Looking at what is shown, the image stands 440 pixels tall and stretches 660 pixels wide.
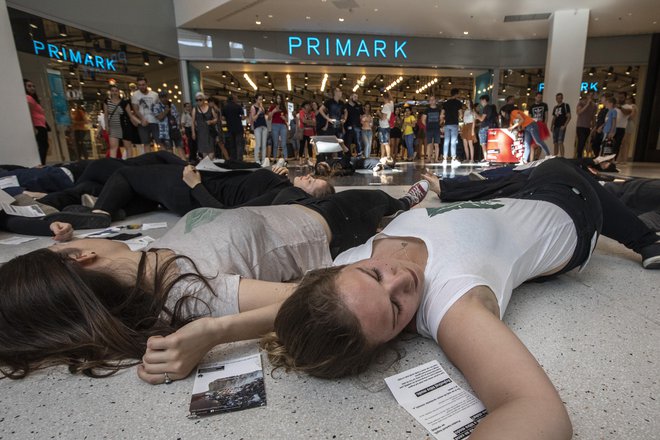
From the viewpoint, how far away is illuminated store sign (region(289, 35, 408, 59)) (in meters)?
11.4

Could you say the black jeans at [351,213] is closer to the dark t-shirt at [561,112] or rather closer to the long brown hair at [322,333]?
the long brown hair at [322,333]

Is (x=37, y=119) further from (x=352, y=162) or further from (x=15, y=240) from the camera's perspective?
(x=352, y=162)

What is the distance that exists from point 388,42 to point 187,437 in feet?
41.9

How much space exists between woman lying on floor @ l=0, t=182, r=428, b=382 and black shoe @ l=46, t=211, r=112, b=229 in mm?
1532

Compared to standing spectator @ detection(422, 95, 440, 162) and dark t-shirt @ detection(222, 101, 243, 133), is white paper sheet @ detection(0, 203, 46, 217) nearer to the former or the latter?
dark t-shirt @ detection(222, 101, 243, 133)

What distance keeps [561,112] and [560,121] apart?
0.23 m

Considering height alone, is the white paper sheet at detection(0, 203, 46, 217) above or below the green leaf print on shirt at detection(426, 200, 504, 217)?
below

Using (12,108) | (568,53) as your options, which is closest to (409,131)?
(568,53)

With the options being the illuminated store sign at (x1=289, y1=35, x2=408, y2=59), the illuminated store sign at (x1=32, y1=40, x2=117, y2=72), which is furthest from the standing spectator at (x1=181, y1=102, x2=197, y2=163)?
the illuminated store sign at (x1=289, y1=35, x2=408, y2=59)

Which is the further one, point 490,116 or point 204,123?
point 490,116

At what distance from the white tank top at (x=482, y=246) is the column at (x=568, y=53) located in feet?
33.0

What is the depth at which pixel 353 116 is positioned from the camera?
9.40m

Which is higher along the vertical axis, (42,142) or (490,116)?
(490,116)

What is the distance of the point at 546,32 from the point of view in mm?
11039
